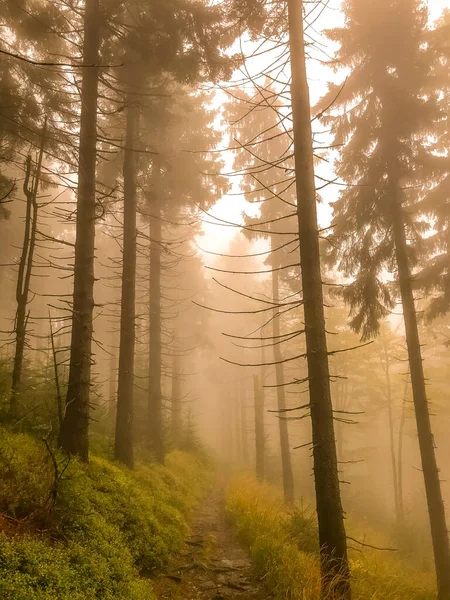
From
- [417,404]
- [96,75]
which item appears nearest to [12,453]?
[96,75]

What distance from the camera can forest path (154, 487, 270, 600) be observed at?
192 inches

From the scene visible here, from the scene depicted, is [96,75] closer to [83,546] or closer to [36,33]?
[36,33]

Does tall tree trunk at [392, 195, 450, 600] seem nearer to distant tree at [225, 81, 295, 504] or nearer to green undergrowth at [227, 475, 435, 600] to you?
green undergrowth at [227, 475, 435, 600]

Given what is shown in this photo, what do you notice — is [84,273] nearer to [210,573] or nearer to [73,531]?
[73,531]

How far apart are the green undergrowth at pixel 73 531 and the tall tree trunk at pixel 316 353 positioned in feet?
7.99

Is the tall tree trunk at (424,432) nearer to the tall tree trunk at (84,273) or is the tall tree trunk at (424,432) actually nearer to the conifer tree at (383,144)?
the conifer tree at (383,144)

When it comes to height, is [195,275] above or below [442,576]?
above

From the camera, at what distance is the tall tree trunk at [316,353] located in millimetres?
4902

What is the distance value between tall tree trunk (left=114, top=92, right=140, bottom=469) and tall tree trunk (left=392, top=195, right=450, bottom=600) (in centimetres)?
703

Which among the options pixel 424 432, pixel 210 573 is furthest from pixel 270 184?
pixel 210 573

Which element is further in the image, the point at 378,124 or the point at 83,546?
the point at 378,124

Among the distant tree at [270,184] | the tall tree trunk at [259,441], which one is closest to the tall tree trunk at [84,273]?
the distant tree at [270,184]

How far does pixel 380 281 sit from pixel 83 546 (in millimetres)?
9096

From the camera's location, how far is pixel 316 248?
567 cm
